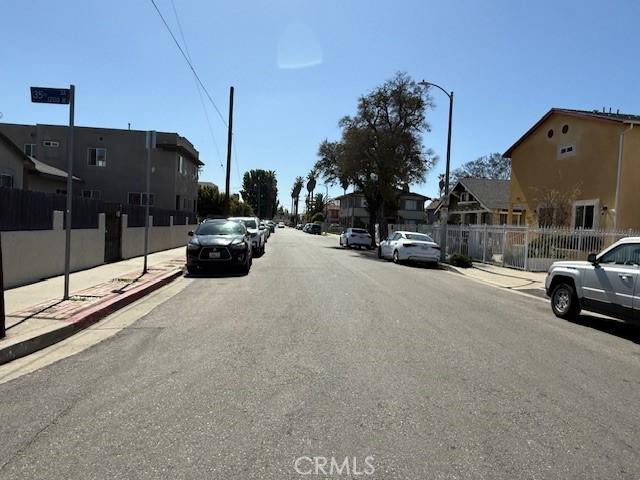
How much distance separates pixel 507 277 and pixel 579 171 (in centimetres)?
951

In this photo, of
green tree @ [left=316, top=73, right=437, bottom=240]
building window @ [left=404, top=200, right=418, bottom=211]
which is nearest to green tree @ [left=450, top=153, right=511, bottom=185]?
building window @ [left=404, top=200, right=418, bottom=211]

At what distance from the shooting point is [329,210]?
12975cm

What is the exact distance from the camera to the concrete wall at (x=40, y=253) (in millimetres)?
10651

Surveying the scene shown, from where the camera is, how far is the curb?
255 inches

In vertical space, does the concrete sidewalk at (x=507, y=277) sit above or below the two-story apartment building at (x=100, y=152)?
below

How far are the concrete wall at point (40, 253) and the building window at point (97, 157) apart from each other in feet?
78.4

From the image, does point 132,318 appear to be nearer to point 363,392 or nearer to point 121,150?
point 363,392

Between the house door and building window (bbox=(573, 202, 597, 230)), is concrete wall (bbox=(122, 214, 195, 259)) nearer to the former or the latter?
the house door

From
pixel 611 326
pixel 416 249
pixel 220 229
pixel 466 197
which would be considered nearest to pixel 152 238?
pixel 220 229

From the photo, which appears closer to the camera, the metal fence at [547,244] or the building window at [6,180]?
the metal fence at [547,244]

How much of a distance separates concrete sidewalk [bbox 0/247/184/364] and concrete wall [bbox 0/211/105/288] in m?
0.29

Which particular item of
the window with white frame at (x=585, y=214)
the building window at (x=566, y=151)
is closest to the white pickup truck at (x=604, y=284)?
the window with white frame at (x=585, y=214)

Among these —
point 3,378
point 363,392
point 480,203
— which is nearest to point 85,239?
point 3,378

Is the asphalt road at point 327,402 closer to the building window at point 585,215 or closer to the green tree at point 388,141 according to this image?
the building window at point 585,215
